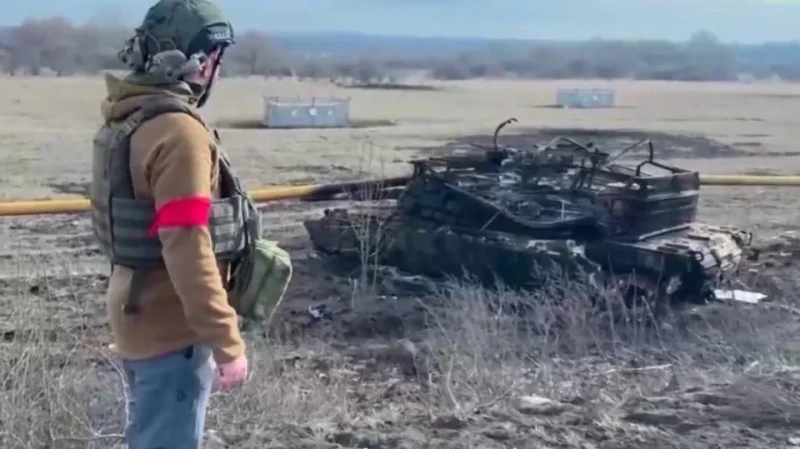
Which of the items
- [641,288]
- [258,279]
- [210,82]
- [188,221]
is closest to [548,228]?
[641,288]

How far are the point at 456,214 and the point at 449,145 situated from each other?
43.1 ft

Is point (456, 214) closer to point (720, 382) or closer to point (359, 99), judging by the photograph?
point (720, 382)

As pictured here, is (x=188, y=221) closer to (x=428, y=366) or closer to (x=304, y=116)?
(x=428, y=366)

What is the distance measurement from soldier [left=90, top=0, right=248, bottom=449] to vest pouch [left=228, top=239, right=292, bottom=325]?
8 cm

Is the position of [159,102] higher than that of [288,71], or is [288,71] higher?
[159,102]

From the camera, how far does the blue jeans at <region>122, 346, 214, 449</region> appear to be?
364 centimetres

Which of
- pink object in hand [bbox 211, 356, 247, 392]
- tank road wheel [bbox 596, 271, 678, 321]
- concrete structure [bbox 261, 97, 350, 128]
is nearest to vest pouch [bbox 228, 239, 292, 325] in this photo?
pink object in hand [bbox 211, 356, 247, 392]

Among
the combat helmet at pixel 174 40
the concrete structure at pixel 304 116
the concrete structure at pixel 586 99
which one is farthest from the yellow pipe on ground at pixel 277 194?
the concrete structure at pixel 586 99

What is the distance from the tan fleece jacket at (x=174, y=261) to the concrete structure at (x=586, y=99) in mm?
36879

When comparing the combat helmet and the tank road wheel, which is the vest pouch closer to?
the combat helmet

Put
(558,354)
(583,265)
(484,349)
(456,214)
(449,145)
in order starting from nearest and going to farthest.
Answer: (484,349) < (558,354) < (583,265) < (456,214) < (449,145)

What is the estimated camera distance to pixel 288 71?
2945 inches

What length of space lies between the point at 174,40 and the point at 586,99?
3841 centimetres

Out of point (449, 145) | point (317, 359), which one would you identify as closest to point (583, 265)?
point (317, 359)
